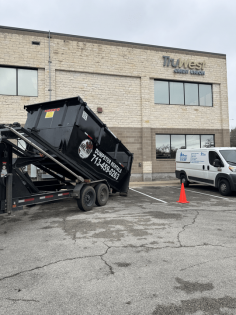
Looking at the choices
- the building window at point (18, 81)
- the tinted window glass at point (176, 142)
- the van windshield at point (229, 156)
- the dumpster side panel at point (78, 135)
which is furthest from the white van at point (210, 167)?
the building window at point (18, 81)

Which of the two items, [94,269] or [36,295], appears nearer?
[36,295]

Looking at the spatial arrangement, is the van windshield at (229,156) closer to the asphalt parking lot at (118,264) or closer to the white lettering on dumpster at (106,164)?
the asphalt parking lot at (118,264)

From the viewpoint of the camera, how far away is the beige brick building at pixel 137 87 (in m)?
16.1

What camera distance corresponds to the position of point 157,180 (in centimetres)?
1811

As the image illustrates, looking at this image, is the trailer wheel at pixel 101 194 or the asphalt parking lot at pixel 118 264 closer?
the asphalt parking lot at pixel 118 264

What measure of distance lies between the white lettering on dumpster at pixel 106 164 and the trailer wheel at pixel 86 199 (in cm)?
91

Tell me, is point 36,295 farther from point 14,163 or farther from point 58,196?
point 58,196

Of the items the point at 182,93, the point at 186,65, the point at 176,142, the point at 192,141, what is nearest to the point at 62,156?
the point at 176,142

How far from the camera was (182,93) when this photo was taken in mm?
19297

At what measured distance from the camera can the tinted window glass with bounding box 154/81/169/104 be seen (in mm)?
18703

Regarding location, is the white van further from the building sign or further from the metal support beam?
the metal support beam

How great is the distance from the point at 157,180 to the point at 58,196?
11.8m

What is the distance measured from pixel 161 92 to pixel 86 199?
43.8ft

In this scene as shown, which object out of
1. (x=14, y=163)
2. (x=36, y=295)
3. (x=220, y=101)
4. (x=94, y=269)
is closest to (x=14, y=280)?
(x=36, y=295)
